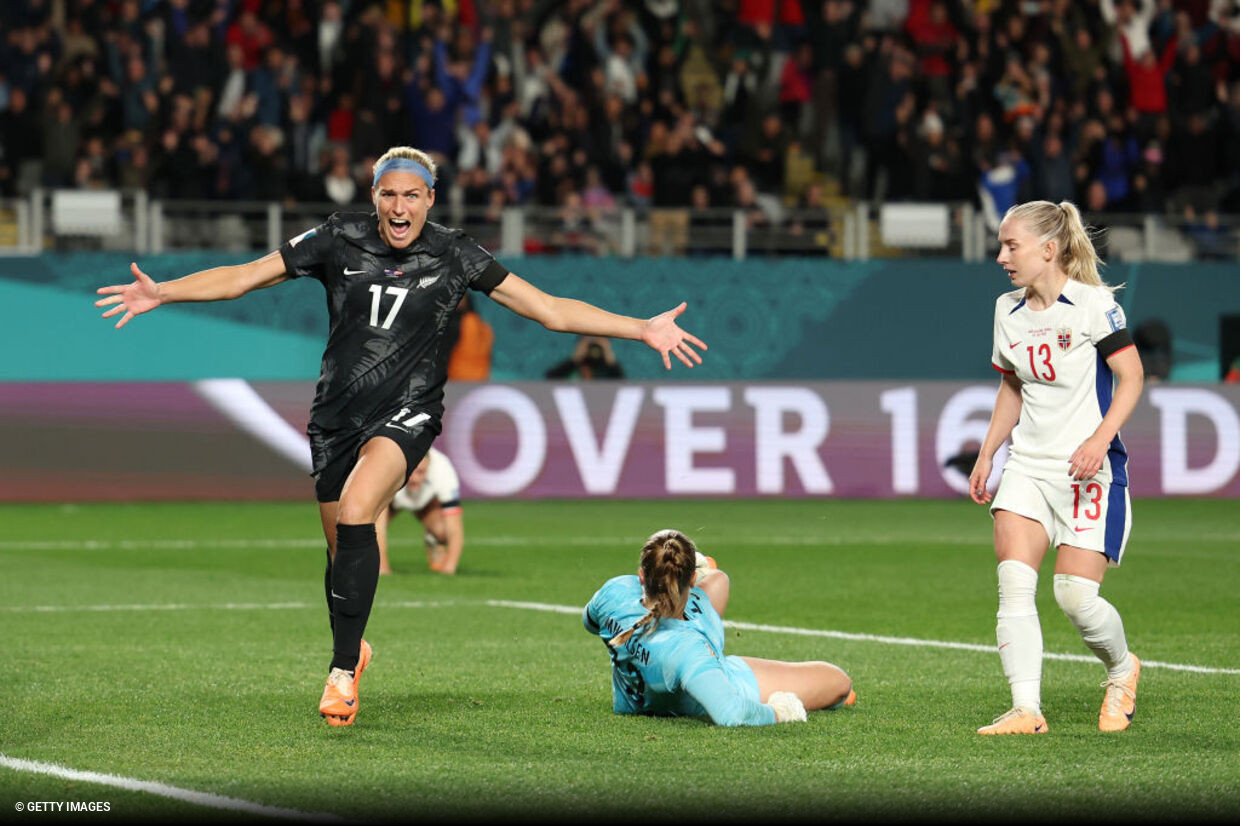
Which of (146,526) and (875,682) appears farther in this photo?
(146,526)

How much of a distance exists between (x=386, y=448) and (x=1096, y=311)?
272 cm

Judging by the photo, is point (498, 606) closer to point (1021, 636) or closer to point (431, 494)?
point (431, 494)

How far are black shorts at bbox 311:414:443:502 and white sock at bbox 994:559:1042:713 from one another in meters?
2.26

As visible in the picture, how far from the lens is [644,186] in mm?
23219

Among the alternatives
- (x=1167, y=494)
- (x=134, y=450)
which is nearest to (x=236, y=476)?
(x=134, y=450)

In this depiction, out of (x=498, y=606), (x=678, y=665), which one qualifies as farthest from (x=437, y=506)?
(x=678, y=665)

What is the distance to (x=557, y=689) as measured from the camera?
27.6 feet

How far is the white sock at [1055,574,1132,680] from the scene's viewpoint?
715cm

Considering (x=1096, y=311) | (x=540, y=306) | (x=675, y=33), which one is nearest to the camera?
(x=1096, y=311)

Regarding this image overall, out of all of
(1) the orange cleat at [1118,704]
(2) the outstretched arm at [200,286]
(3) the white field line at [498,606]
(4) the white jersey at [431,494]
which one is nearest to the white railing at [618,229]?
(4) the white jersey at [431,494]

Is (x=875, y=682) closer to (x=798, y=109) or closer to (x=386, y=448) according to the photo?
(x=386, y=448)

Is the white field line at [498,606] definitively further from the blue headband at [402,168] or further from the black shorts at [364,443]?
the blue headband at [402,168]

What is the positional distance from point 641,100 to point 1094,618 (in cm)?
1756

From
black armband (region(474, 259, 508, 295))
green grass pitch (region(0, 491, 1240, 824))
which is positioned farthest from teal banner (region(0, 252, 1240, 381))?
black armband (region(474, 259, 508, 295))
